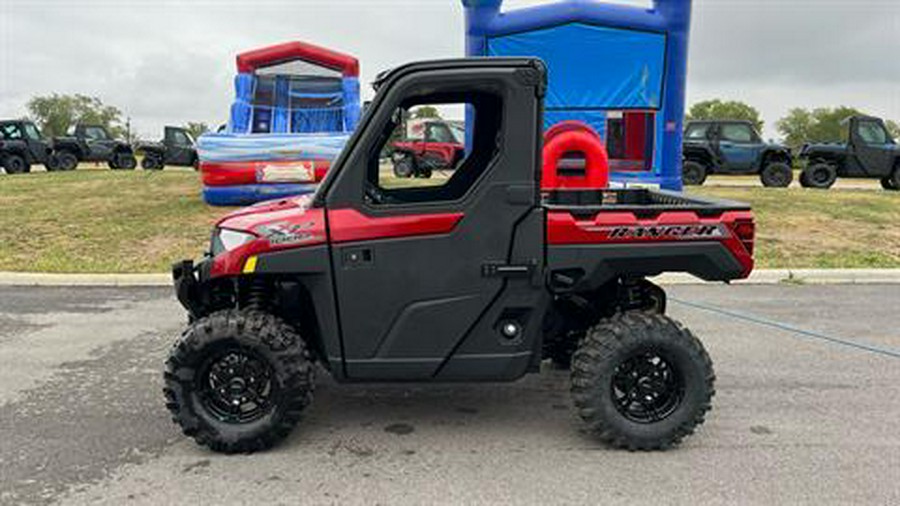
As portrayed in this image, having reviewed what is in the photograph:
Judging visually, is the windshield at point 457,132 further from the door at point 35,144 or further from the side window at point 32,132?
the side window at point 32,132

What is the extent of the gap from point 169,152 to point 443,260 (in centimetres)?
2918

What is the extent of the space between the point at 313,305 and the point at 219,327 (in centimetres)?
50

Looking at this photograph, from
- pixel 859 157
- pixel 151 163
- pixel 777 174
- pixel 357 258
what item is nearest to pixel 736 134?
pixel 777 174

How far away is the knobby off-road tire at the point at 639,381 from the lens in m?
3.76

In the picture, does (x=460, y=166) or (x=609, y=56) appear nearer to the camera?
(x=460, y=166)

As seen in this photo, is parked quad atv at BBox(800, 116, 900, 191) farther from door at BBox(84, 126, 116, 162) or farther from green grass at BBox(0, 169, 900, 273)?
door at BBox(84, 126, 116, 162)

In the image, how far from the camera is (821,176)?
2025 centimetres

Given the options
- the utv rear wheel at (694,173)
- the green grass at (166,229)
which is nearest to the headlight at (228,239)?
the green grass at (166,229)

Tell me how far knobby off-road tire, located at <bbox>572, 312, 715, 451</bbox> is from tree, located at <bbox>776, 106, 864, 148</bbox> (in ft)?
270

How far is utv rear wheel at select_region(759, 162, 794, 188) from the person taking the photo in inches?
790

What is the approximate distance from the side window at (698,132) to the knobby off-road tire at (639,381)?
17.8 m

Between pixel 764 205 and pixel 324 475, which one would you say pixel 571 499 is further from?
pixel 764 205

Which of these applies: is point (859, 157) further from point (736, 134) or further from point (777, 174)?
point (736, 134)

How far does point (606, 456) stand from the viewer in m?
3.73
